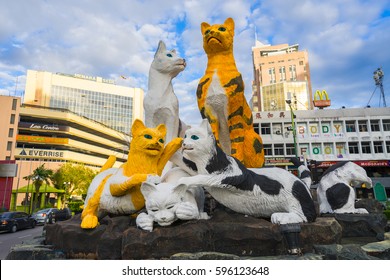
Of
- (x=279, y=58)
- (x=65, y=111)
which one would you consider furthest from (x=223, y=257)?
(x=279, y=58)

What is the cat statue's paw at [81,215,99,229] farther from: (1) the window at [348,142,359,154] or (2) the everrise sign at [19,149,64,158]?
(2) the everrise sign at [19,149,64,158]

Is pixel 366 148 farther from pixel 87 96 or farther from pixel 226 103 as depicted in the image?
pixel 87 96

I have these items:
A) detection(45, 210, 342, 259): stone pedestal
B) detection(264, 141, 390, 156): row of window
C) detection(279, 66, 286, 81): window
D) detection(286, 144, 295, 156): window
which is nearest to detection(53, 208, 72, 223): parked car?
detection(45, 210, 342, 259): stone pedestal

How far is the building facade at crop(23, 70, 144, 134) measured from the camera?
1742 inches

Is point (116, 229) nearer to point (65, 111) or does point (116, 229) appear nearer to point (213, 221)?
point (213, 221)

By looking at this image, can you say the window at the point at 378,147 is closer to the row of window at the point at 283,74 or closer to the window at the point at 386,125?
the window at the point at 386,125

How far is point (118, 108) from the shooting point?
4994cm

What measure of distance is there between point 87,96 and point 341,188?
49.0m

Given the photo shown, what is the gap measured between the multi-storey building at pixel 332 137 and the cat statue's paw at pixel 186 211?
22.7m

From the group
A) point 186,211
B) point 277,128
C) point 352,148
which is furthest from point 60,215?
point 352,148

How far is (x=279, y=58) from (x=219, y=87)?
4513 cm

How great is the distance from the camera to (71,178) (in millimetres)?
30641

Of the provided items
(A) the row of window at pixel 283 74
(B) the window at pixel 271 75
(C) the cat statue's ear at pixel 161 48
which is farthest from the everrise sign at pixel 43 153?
(A) the row of window at pixel 283 74

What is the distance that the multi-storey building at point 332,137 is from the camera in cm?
2481
